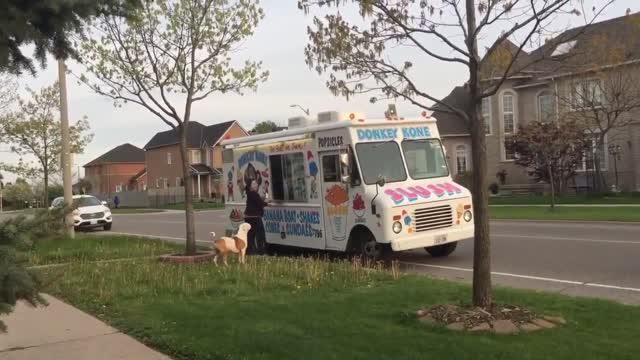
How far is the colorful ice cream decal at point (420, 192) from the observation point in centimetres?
1240

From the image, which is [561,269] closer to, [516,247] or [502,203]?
[516,247]

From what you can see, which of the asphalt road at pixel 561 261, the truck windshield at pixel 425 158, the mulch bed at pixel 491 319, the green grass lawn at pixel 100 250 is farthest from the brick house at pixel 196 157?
the mulch bed at pixel 491 319

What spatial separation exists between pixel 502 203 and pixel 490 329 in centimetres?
3026

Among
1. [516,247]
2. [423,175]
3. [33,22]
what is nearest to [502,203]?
[516,247]

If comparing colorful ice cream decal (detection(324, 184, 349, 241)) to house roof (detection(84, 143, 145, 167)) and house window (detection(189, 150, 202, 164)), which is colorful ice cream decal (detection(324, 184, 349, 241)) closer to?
house window (detection(189, 150, 202, 164))

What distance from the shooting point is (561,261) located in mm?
12727

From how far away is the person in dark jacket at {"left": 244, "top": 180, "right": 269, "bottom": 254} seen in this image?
1462 cm

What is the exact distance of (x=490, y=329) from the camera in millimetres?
6570

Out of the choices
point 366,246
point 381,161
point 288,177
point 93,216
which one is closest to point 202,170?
point 93,216

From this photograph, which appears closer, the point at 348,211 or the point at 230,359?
the point at 230,359

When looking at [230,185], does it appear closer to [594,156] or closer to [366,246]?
[366,246]

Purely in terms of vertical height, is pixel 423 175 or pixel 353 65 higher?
pixel 353 65

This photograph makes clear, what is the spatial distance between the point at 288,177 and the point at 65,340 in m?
7.88

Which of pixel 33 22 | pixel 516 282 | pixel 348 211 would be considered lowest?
pixel 516 282
